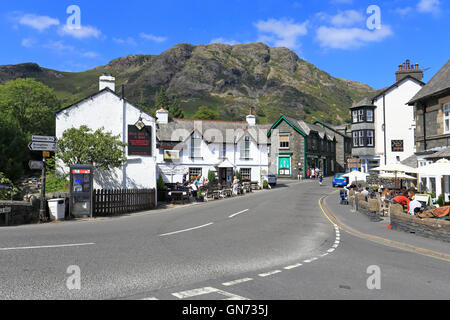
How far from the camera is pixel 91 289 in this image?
5.32 m

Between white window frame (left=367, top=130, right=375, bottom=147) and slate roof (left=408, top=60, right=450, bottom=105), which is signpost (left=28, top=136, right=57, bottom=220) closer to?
slate roof (left=408, top=60, right=450, bottom=105)

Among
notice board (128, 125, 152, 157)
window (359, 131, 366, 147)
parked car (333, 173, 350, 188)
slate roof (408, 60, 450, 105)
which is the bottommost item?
parked car (333, 173, 350, 188)

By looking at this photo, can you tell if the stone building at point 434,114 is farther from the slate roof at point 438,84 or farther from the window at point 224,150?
the window at point 224,150

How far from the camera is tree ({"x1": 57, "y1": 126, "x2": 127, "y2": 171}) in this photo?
816 inches

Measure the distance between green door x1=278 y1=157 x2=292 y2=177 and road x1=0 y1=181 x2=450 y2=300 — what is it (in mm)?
42837

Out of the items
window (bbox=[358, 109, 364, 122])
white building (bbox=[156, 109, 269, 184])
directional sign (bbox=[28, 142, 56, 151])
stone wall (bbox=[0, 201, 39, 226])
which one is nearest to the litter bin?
stone wall (bbox=[0, 201, 39, 226])

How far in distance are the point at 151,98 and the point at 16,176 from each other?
521ft

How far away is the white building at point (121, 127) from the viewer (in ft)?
76.7

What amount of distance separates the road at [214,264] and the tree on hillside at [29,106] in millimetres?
42331

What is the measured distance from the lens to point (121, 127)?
2355cm

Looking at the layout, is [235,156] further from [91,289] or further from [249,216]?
[91,289]

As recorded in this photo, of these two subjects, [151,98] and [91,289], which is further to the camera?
[151,98]

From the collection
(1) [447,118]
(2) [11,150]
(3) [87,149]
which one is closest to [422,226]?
(1) [447,118]

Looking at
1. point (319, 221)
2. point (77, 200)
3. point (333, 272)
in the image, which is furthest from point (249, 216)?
point (333, 272)
